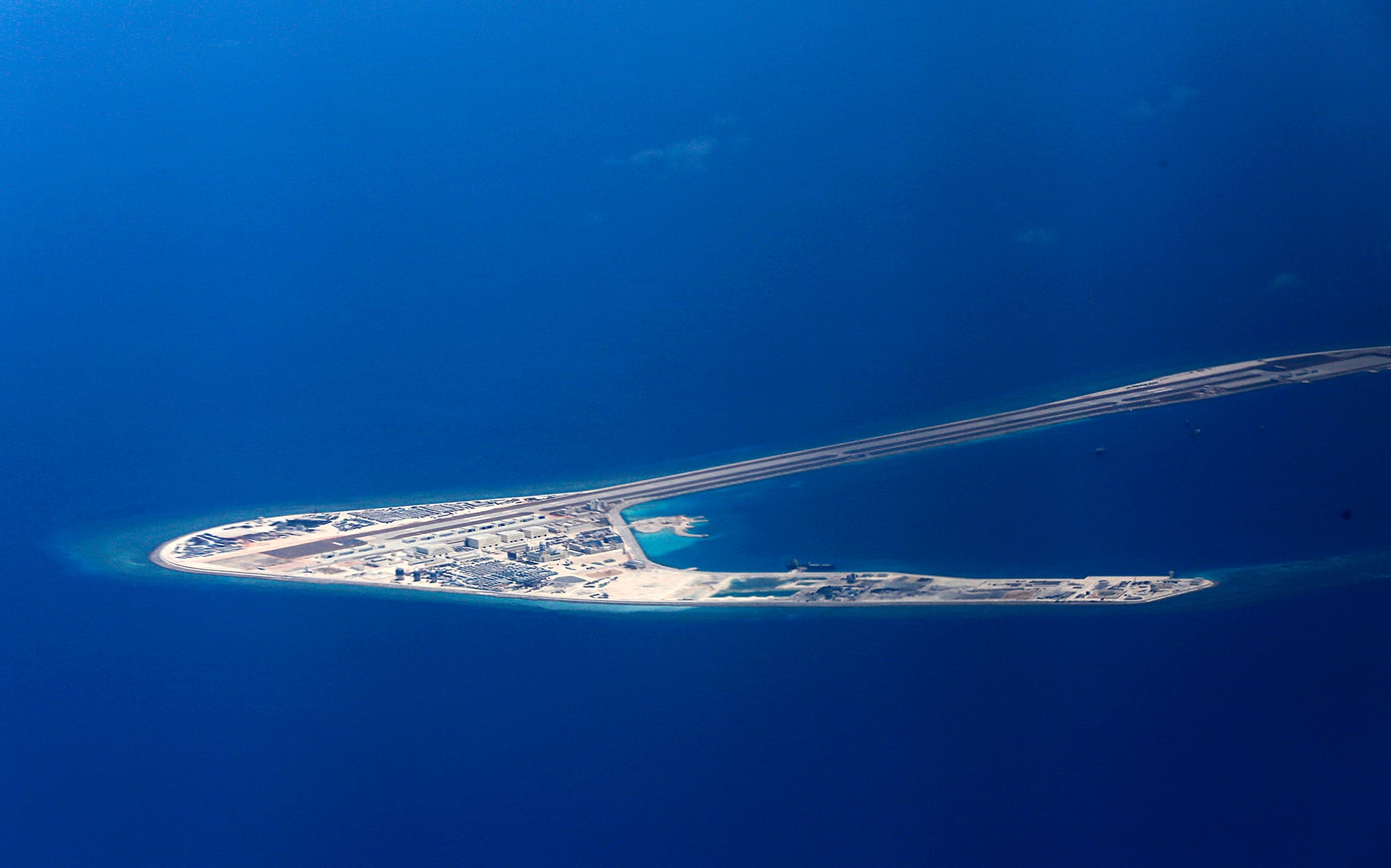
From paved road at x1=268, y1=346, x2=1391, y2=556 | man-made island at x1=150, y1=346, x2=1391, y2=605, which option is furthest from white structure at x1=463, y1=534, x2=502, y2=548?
paved road at x1=268, y1=346, x2=1391, y2=556

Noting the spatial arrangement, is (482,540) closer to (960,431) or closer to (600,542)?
(600,542)

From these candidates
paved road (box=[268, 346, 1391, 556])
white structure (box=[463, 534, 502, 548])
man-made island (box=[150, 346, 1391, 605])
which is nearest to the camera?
man-made island (box=[150, 346, 1391, 605])

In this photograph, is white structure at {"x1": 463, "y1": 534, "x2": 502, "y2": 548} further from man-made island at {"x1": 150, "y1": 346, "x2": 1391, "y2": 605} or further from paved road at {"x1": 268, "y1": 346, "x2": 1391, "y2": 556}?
paved road at {"x1": 268, "y1": 346, "x2": 1391, "y2": 556}

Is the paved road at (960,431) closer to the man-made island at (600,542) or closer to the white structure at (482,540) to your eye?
the man-made island at (600,542)

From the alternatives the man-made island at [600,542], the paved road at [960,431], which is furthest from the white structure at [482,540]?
the paved road at [960,431]

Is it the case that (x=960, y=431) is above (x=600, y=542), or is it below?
above

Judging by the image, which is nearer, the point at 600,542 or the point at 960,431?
the point at 600,542

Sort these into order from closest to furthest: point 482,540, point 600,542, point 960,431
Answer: point 600,542 < point 482,540 < point 960,431

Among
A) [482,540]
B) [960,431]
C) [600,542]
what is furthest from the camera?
[960,431]

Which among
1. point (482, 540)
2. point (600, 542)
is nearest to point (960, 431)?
point (600, 542)
